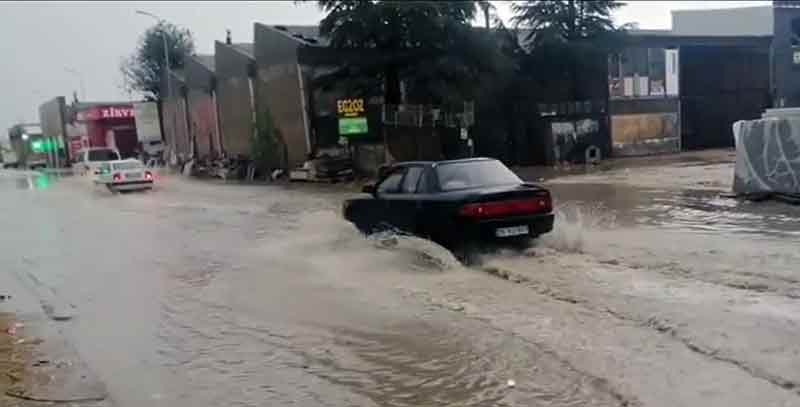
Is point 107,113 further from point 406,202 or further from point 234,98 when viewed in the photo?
point 406,202

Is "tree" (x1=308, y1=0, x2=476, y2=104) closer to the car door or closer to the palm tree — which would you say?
the palm tree

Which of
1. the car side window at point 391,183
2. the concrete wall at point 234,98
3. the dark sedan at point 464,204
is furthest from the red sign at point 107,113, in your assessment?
the dark sedan at point 464,204

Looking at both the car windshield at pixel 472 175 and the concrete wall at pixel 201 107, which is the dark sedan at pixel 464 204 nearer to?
the car windshield at pixel 472 175

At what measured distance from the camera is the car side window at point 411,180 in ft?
36.8

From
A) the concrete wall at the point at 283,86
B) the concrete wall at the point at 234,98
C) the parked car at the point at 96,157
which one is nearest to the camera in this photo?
the concrete wall at the point at 283,86

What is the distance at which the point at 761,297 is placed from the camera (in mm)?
7496

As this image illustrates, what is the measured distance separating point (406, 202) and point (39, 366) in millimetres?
5508

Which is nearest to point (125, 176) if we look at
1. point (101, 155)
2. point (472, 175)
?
point (101, 155)

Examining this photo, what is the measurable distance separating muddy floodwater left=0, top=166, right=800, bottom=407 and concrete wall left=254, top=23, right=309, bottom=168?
21.8 m

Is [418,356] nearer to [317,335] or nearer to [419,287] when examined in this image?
[317,335]

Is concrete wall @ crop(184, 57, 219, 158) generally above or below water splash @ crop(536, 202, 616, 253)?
above

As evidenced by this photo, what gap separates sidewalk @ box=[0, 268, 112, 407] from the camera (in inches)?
235

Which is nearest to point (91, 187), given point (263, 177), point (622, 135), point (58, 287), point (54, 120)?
point (263, 177)

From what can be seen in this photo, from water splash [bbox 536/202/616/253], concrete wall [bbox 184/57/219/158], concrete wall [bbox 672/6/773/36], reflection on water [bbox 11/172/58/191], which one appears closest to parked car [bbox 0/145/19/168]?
reflection on water [bbox 11/172/58/191]
